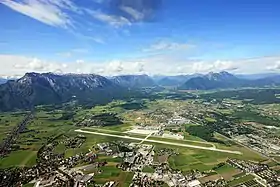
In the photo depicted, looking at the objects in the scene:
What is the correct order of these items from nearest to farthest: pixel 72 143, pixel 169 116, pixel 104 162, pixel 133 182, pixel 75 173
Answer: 1. pixel 133 182
2. pixel 75 173
3. pixel 104 162
4. pixel 72 143
5. pixel 169 116

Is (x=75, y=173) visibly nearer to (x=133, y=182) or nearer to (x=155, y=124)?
(x=133, y=182)

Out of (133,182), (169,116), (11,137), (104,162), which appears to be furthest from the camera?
(169,116)

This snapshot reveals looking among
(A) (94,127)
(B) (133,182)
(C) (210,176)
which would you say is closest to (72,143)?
(A) (94,127)

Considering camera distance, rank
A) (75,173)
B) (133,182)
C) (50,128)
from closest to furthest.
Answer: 1. (133,182)
2. (75,173)
3. (50,128)

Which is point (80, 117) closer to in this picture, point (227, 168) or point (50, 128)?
point (50, 128)

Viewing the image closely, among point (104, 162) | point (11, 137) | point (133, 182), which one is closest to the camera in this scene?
point (133, 182)

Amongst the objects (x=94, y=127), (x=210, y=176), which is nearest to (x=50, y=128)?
(x=94, y=127)

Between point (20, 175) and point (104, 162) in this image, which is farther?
point (104, 162)

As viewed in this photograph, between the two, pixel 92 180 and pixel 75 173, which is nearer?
pixel 92 180
